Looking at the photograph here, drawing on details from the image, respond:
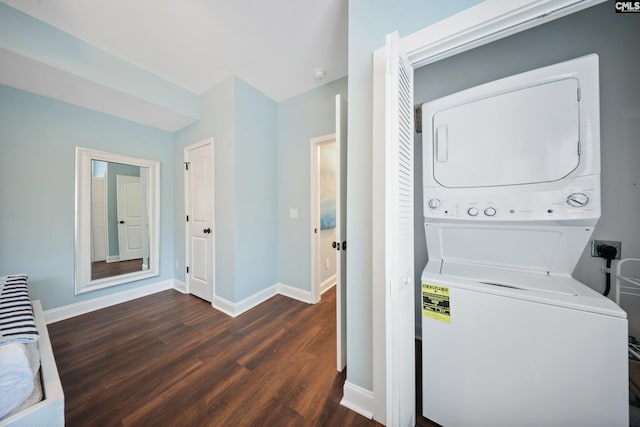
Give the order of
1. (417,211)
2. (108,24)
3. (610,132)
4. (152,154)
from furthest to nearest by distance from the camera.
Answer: (152,154), (417,211), (108,24), (610,132)

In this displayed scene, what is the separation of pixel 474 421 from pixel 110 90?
11.7 feet

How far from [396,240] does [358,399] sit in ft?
3.37

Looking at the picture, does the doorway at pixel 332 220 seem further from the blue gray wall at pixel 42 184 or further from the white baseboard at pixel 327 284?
the blue gray wall at pixel 42 184

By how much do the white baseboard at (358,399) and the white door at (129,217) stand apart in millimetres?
3108

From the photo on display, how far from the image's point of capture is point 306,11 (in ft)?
4.91

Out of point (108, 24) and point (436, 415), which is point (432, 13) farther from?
point (108, 24)

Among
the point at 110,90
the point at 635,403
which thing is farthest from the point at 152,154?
the point at 635,403

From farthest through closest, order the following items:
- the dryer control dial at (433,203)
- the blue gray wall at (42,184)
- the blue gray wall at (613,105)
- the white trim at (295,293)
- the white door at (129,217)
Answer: the white door at (129,217)
the white trim at (295,293)
the blue gray wall at (42,184)
the dryer control dial at (433,203)
the blue gray wall at (613,105)

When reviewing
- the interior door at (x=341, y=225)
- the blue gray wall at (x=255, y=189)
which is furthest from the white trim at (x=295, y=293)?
the interior door at (x=341, y=225)

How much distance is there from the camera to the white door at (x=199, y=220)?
2.50 meters

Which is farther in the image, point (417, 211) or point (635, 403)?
point (417, 211)

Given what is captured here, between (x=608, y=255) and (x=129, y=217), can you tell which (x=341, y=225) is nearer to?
(x=608, y=255)

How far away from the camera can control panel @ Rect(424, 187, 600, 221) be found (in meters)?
0.90

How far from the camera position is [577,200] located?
0.91 meters
